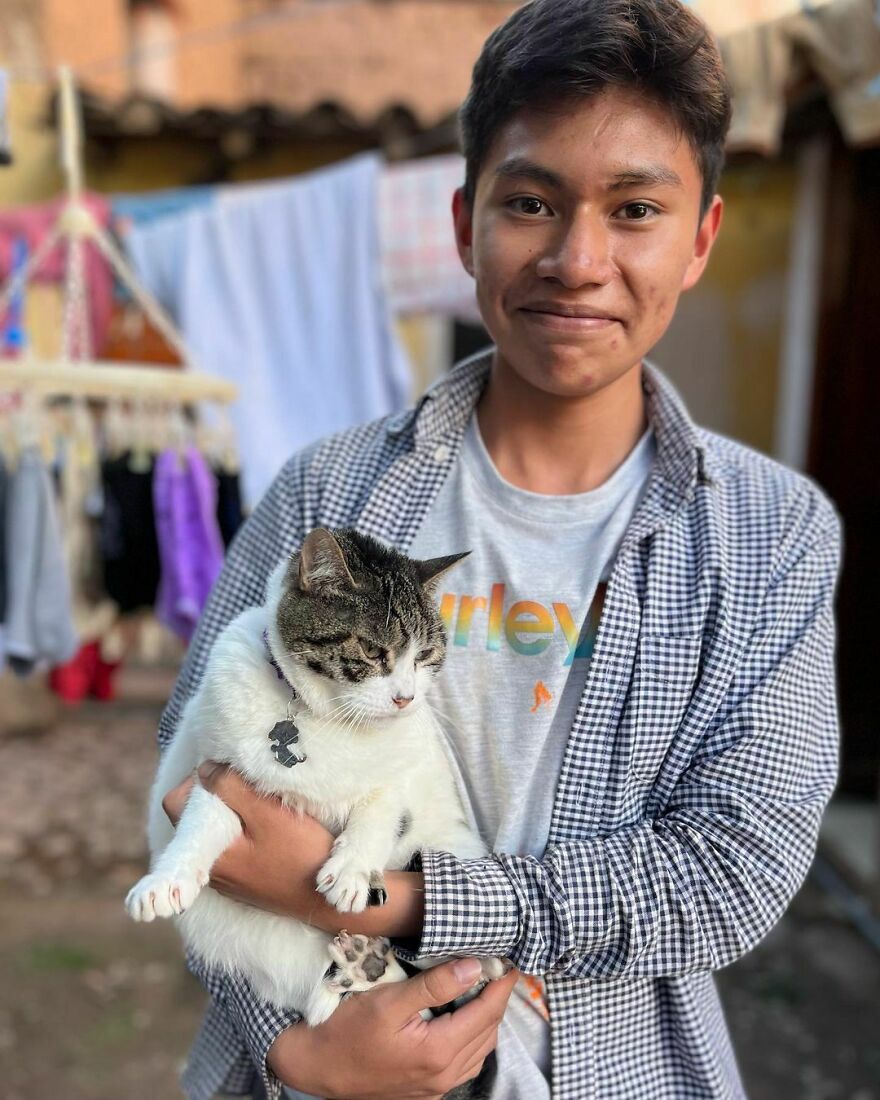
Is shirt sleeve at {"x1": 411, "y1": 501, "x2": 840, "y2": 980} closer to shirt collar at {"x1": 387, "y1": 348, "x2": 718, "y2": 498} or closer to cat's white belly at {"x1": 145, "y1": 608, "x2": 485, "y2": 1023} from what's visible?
cat's white belly at {"x1": 145, "y1": 608, "x2": 485, "y2": 1023}

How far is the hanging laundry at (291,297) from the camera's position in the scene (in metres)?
3.57

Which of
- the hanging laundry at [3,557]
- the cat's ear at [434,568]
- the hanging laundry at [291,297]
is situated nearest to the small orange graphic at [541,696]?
the cat's ear at [434,568]

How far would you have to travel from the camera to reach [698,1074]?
1277 mm

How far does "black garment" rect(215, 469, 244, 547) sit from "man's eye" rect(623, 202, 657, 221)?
6.31ft

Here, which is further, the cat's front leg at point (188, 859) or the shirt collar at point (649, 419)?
the shirt collar at point (649, 419)

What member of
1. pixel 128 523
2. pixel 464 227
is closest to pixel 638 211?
pixel 464 227

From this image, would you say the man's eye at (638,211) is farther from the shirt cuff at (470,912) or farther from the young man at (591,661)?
the shirt cuff at (470,912)

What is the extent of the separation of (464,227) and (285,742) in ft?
3.01

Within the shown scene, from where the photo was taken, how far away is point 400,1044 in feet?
3.79

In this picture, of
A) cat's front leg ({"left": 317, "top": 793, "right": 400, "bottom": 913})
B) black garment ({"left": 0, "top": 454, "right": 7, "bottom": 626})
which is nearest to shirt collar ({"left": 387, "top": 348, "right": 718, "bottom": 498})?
cat's front leg ({"left": 317, "top": 793, "right": 400, "bottom": 913})

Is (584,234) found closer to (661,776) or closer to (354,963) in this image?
(661,776)

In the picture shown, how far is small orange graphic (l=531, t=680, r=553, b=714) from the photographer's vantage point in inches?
50.3

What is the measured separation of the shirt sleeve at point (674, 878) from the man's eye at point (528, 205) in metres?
0.76

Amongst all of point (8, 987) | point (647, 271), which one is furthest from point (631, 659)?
point (8, 987)
